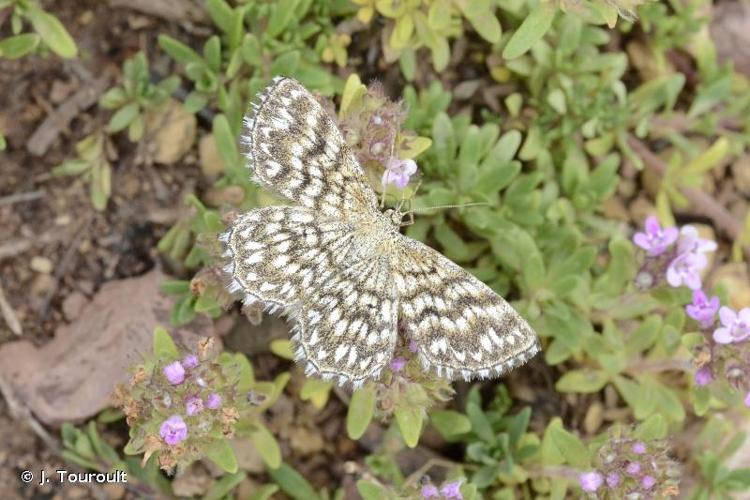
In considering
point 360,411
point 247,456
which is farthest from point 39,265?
point 360,411

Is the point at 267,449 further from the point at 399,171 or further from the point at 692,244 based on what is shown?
the point at 692,244

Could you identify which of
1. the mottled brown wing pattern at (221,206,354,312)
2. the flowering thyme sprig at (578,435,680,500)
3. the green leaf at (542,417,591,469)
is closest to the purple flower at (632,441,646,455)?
the flowering thyme sprig at (578,435,680,500)

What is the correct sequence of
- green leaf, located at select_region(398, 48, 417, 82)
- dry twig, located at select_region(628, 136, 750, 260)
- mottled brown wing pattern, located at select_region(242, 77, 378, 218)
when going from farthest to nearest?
dry twig, located at select_region(628, 136, 750, 260) < green leaf, located at select_region(398, 48, 417, 82) < mottled brown wing pattern, located at select_region(242, 77, 378, 218)

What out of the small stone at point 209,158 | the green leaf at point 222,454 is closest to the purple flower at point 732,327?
the green leaf at point 222,454

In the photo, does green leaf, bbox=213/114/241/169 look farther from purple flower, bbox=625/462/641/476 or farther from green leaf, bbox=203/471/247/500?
purple flower, bbox=625/462/641/476

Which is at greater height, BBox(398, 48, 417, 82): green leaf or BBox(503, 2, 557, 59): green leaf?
BBox(503, 2, 557, 59): green leaf

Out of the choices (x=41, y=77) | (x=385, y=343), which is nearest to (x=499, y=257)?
(x=385, y=343)

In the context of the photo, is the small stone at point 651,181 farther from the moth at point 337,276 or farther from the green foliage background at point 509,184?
the moth at point 337,276
